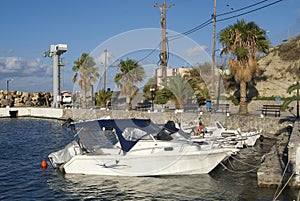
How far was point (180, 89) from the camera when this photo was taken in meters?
34.2

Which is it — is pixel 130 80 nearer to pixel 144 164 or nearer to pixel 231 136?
pixel 231 136

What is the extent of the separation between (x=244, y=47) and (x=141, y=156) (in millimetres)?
19055

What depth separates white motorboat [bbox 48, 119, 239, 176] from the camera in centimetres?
1581

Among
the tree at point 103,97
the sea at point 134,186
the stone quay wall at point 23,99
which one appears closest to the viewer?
the sea at point 134,186

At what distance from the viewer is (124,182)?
1534cm

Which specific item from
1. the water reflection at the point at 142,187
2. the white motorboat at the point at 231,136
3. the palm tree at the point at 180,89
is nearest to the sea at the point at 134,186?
the water reflection at the point at 142,187

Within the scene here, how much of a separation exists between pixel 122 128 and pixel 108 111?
83.7 feet

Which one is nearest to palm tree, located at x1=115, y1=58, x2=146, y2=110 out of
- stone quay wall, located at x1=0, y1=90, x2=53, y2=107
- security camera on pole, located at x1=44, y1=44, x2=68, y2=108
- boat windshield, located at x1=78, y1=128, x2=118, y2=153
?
boat windshield, located at x1=78, y1=128, x2=118, y2=153

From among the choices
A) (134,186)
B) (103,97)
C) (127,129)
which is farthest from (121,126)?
(103,97)

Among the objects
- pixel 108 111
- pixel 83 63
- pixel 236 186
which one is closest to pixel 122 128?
pixel 236 186

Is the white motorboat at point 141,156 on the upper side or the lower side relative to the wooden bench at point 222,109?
lower

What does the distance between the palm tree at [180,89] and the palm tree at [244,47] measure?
4.76 m

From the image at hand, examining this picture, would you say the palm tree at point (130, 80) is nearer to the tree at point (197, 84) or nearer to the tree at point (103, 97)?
the tree at point (197, 84)

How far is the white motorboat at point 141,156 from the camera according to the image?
51.9 feet
